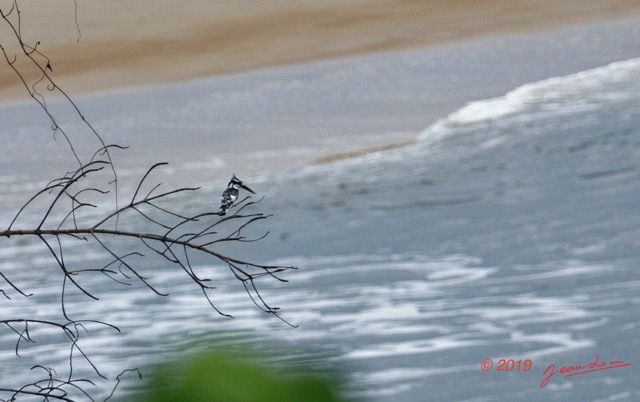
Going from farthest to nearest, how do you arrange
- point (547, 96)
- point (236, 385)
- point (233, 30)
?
point (233, 30), point (547, 96), point (236, 385)

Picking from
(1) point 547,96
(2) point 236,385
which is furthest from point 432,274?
(2) point 236,385

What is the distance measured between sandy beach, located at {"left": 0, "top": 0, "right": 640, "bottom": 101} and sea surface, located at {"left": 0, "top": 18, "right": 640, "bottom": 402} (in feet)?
8.06

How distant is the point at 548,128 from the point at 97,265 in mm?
2868

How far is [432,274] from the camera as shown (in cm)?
444

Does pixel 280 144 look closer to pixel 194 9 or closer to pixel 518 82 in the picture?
pixel 518 82

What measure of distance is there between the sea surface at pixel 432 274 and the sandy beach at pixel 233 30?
2.46 metres

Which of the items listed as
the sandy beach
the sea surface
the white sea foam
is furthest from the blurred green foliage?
the sandy beach

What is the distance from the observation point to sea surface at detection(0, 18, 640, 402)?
11.6 ft

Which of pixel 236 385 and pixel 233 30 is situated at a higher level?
pixel 236 385

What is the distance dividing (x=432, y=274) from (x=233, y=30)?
551 cm

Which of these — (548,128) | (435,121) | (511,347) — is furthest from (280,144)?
(511,347)

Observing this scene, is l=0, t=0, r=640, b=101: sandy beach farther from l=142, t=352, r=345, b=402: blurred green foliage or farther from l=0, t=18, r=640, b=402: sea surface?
l=142, t=352, r=345, b=402: blurred green foliage

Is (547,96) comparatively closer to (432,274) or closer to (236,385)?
(432,274)

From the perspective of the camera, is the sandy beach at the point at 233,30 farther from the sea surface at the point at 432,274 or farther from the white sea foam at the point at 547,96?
the sea surface at the point at 432,274
